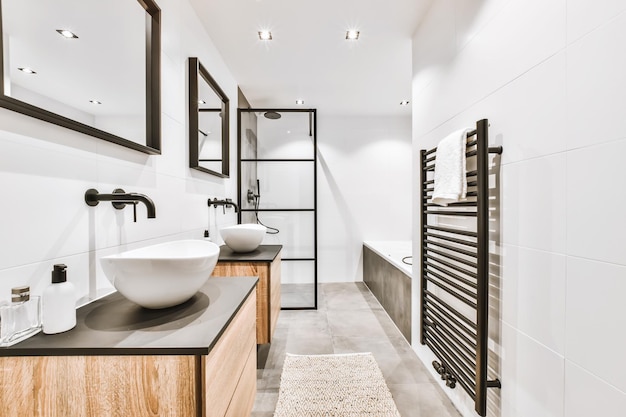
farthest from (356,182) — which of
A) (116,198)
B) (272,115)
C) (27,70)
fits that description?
(27,70)

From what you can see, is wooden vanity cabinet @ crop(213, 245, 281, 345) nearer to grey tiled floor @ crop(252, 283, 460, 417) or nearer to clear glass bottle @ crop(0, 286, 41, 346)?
grey tiled floor @ crop(252, 283, 460, 417)

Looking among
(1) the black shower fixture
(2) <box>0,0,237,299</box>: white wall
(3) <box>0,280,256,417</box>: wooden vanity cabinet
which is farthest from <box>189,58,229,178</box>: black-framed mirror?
(3) <box>0,280,256,417</box>: wooden vanity cabinet

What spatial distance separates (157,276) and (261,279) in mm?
1212

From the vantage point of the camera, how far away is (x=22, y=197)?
849mm

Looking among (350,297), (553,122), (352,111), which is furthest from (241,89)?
(553,122)

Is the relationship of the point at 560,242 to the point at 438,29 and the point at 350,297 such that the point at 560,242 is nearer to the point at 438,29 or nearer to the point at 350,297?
the point at 438,29

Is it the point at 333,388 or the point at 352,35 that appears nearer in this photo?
the point at 333,388

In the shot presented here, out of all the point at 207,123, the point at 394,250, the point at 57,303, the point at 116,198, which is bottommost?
the point at 394,250

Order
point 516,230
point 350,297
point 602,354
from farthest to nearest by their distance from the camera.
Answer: point 350,297, point 516,230, point 602,354

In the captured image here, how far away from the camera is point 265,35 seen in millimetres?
2350

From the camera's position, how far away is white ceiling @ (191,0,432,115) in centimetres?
204

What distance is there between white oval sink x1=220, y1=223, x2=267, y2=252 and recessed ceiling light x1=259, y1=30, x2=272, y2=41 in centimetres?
150

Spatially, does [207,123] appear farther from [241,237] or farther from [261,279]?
[261,279]

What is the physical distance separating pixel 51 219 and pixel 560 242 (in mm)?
1626
